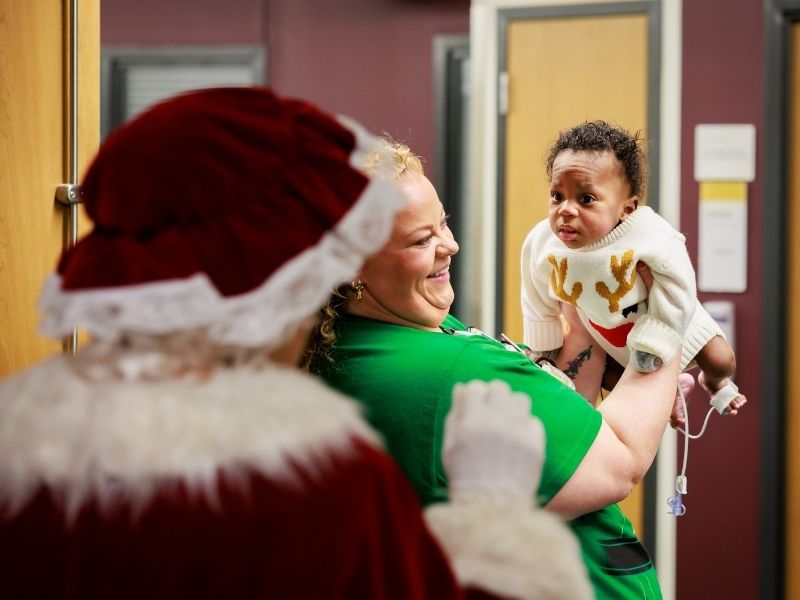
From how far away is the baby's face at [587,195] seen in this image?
1.78 meters

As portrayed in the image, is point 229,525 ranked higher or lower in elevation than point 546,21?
lower

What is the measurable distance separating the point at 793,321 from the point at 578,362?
156 cm

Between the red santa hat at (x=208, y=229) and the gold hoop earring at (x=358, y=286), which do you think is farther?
the gold hoop earring at (x=358, y=286)

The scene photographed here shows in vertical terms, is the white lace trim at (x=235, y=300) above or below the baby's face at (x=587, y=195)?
below

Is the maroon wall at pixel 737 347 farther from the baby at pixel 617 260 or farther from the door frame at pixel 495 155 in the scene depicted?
the baby at pixel 617 260

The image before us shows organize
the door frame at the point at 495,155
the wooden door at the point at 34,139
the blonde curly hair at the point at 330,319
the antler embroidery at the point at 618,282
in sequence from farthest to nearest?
the door frame at the point at 495,155, the antler embroidery at the point at 618,282, the wooden door at the point at 34,139, the blonde curly hair at the point at 330,319

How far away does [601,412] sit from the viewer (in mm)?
1559

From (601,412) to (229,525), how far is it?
0.93m

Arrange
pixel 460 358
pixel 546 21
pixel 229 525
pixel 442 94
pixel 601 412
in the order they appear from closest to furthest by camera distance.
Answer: pixel 229 525 < pixel 460 358 < pixel 601 412 < pixel 546 21 < pixel 442 94

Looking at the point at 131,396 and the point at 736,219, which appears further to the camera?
the point at 736,219

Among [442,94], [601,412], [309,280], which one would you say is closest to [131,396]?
[309,280]

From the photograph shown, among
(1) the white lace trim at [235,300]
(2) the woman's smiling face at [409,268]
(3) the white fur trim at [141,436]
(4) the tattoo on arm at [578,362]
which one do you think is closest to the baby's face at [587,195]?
(4) the tattoo on arm at [578,362]

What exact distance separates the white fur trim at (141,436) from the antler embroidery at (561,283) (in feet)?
3.55

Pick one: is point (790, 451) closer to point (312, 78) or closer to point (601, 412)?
point (601, 412)
